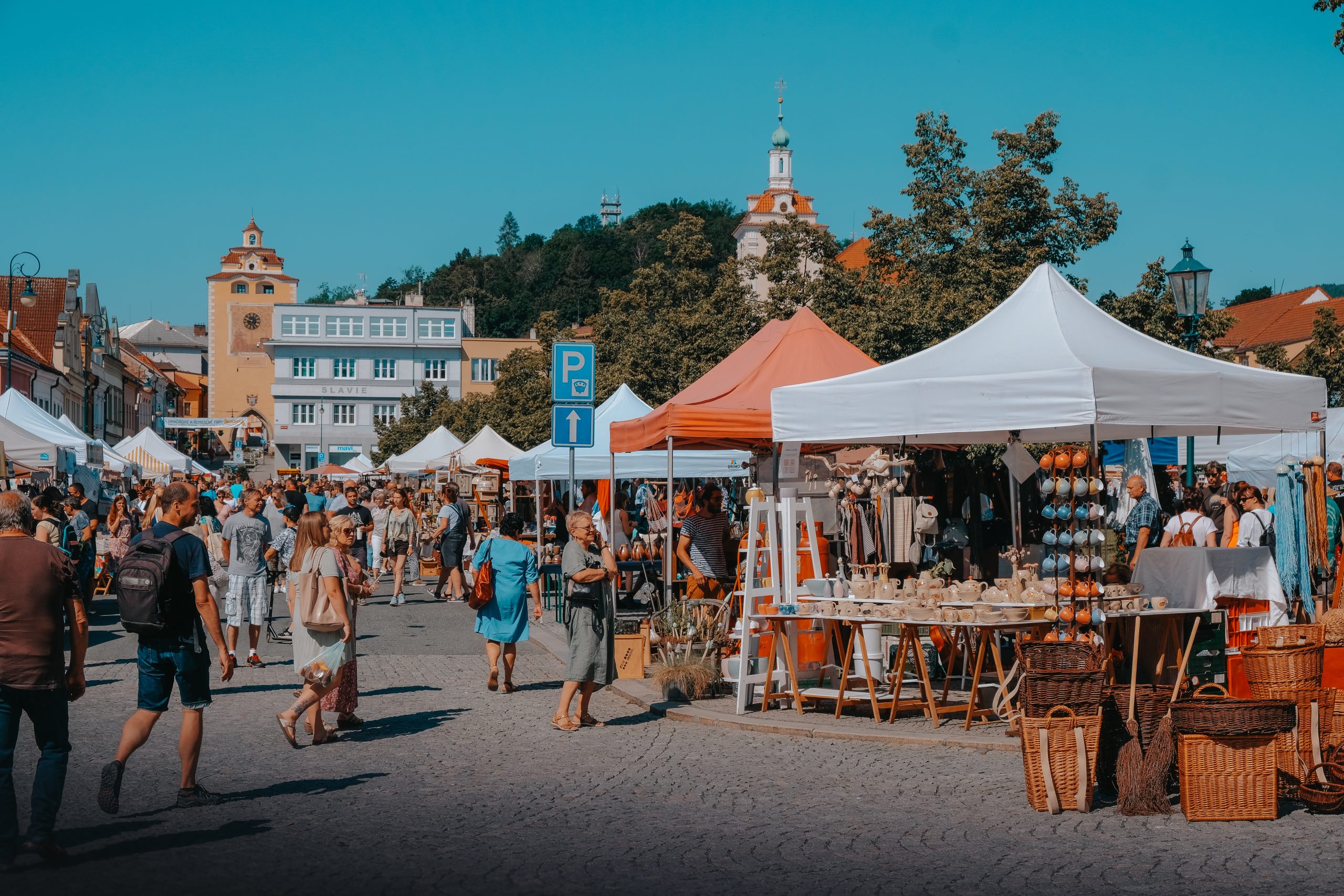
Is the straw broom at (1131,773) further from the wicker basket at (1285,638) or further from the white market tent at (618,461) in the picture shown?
the white market tent at (618,461)

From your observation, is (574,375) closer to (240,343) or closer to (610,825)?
(610,825)

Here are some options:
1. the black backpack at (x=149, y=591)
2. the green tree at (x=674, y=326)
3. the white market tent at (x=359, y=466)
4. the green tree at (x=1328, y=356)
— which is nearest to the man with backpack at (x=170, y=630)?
the black backpack at (x=149, y=591)

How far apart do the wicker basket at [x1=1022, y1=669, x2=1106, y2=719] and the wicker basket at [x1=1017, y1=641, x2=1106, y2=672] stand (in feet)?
0.62

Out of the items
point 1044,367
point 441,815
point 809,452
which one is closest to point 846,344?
point 809,452

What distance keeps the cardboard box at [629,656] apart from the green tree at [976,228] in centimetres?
1941

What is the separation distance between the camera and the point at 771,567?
36.4 feet

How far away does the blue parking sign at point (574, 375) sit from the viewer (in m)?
13.9

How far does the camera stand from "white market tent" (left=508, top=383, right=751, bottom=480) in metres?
20.3

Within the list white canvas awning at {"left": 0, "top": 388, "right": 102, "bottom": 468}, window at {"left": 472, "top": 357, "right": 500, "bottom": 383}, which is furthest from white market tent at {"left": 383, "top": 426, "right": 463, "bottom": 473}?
window at {"left": 472, "top": 357, "right": 500, "bottom": 383}

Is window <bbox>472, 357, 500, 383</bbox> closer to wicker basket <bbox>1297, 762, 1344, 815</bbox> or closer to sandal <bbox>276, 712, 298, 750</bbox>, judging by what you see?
sandal <bbox>276, 712, 298, 750</bbox>

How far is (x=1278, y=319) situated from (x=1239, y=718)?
92117 millimetres

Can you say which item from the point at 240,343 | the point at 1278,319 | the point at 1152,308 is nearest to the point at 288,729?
the point at 1152,308

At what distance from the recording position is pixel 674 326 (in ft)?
137

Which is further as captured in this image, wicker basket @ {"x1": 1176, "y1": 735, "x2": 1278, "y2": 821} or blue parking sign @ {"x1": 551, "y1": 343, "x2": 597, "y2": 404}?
blue parking sign @ {"x1": 551, "y1": 343, "x2": 597, "y2": 404}
